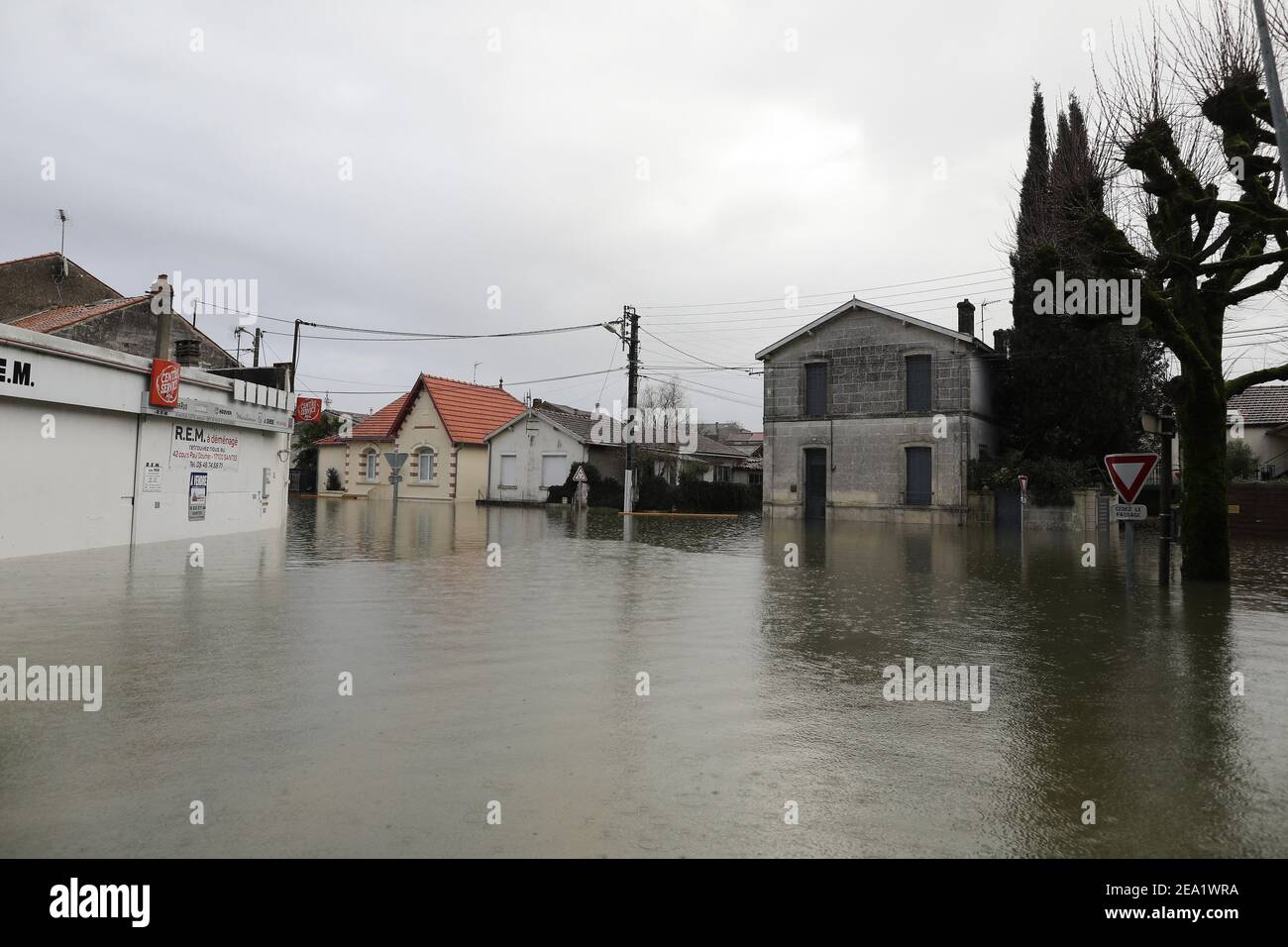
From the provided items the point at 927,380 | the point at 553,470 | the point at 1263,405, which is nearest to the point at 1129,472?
the point at 927,380

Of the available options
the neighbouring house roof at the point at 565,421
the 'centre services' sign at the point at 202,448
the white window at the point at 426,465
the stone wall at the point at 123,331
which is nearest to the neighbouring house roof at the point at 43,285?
the stone wall at the point at 123,331

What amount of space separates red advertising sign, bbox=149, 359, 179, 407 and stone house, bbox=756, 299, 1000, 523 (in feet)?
75.2

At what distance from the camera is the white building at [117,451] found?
13086mm

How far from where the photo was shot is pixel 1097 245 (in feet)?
37.7

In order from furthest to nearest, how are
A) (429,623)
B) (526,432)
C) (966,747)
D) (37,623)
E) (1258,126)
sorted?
(526,432)
(1258,126)
(429,623)
(37,623)
(966,747)

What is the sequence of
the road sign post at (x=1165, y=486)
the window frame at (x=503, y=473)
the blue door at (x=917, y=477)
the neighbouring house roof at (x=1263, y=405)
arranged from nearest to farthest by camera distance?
the road sign post at (x=1165, y=486) → the blue door at (x=917, y=477) → the neighbouring house roof at (x=1263, y=405) → the window frame at (x=503, y=473)

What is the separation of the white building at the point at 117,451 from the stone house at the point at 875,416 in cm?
1998

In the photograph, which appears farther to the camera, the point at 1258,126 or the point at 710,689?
the point at 1258,126

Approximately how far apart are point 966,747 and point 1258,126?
1102cm

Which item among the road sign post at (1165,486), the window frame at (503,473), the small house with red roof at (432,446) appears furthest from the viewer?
the small house with red roof at (432,446)

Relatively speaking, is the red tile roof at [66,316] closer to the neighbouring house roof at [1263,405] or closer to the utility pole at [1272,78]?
the utility pole at [1272,78]

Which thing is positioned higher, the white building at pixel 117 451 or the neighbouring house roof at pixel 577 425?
the neighbouring house roof at pixel 577 425
